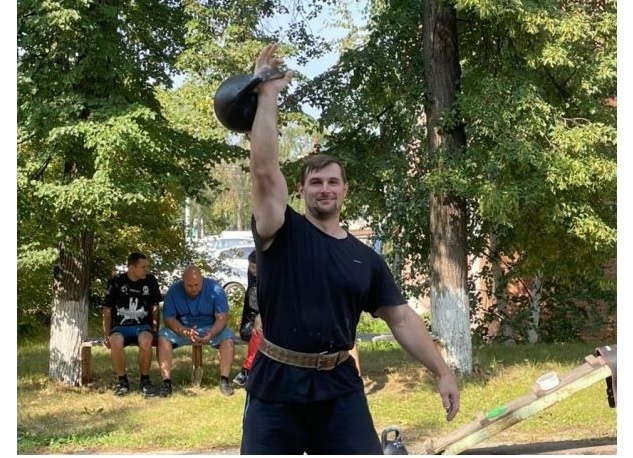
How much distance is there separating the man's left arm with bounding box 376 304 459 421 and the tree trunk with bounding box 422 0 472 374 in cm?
611

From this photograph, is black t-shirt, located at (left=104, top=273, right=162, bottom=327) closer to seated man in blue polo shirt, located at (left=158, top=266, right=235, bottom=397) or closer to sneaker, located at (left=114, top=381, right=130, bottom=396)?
seated man in blue polo shirt, located at (left=158, top=266, right=235, bottom=397)

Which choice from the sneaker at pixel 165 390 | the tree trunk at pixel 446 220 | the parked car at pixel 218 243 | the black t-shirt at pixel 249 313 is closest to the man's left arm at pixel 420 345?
the black t-shirt at pixel 249 313

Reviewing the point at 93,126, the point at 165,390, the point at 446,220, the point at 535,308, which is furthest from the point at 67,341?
the point at 535,308

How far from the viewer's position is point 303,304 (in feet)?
10.8

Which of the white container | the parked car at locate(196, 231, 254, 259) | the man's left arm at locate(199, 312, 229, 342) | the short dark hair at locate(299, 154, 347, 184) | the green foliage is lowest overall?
the white container

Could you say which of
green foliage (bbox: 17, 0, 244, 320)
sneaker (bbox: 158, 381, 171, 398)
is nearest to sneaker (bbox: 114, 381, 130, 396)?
sneaker (bbox: 158, 381, 171, 398)

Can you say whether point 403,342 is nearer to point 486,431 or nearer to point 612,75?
point 486,431

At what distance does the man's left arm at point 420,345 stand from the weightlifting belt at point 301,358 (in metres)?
0.37

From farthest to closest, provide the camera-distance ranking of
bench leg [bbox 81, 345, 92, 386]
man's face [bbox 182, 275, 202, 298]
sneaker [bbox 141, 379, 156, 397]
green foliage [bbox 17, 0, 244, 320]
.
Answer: bench leg [bbox 81, 345, 92, 386], man's face [bbox 182, 275, 202, 298], sneaker [bbox 141, 379, 156, 397], green foliage [bbox 17, 0, 244, 320]

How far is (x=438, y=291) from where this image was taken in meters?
9.85

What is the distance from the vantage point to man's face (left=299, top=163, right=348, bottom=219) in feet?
11.1

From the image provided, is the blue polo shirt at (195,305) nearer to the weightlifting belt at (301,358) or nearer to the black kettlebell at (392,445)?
the black kettlebell at (392,445)

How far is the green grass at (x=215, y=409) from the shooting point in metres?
7.05

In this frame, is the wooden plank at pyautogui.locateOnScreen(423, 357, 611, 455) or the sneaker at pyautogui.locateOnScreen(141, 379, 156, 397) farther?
the sneaker at pyautogui.locateOnScreen(141, 379, 156, 397)
